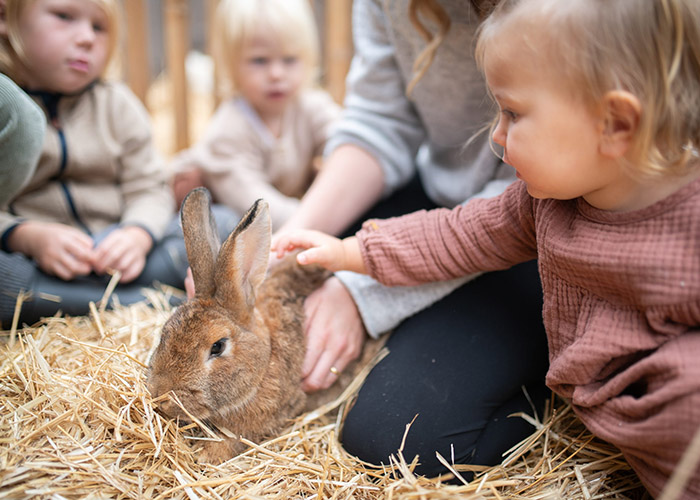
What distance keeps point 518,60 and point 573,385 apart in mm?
613

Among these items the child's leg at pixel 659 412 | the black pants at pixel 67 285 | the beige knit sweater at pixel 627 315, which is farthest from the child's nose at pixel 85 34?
the child's leg at pixel 659 412

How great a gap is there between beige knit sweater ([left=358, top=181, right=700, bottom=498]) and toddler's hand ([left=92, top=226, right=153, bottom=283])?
1.23 meters

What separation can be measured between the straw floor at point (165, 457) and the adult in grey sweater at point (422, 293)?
0.27ft

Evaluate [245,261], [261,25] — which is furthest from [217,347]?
[261,25]

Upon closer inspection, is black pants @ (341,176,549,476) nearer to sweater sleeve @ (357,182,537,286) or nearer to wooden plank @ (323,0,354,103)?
sweater sleeve @ (357,182,537,286)

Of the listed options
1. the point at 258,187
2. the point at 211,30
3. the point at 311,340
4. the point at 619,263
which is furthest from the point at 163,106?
the point at 619,263

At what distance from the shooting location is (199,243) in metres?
1.12

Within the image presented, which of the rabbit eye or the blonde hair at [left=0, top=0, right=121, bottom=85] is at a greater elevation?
the blonde hair at [left=0, top=0, right=121, bottom=85]

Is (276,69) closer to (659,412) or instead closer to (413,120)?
(413,120)

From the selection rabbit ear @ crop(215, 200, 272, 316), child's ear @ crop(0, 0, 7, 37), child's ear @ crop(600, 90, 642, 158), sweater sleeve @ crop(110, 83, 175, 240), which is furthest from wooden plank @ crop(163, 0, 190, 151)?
child's ear @ crop(600, 90, 642, 158)

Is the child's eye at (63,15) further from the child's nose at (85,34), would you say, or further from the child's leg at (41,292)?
the child's leg at (41,292)

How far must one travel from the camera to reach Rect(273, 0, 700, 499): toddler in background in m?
0.81

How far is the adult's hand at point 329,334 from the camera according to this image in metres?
1.31

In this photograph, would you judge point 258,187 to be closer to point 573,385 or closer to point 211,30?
point 211,30
